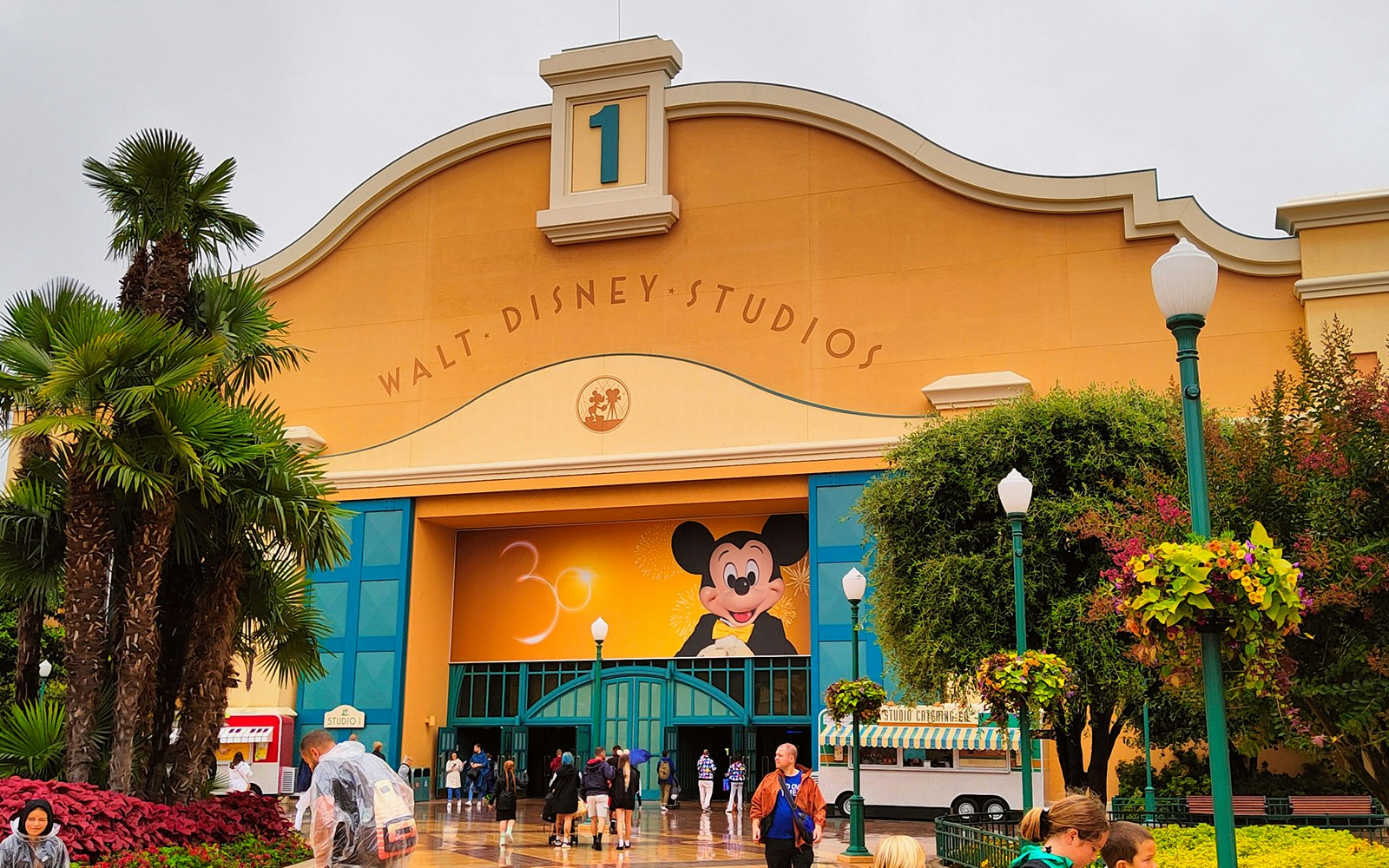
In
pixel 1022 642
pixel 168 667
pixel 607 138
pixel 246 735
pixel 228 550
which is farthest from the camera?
pixel 607 138

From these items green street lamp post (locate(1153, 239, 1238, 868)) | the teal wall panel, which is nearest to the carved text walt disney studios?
the teal wall panel

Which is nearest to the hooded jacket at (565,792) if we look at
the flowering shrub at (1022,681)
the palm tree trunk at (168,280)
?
the flowering shrub at (1022,681)

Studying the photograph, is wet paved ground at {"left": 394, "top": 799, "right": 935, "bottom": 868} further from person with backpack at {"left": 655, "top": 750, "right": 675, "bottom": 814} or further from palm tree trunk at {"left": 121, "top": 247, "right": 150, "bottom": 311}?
palm tree trunk at {"left": 121, "top": 247, "right": 150, "bottom": 311}

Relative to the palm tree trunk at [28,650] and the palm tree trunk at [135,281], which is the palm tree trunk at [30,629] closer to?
the palm tree trunk at [28,650]

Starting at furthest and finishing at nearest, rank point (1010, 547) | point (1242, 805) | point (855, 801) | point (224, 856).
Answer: point (1242, 805) < point (855, 801) < point (1010, 547) < point (224, 856)

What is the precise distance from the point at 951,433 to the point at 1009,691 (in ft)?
25.0

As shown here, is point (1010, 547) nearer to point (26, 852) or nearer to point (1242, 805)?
point (1242, 805)

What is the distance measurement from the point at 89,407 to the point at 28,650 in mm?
3462

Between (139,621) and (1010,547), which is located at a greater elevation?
(1010,547)

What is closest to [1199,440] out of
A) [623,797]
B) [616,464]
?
[623,797]

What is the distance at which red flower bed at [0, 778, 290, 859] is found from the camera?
40.7 feet

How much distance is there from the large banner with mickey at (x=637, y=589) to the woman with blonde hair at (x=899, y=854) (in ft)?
93.4

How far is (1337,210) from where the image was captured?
30.3 m

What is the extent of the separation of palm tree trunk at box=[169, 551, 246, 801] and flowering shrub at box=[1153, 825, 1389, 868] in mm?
10527
